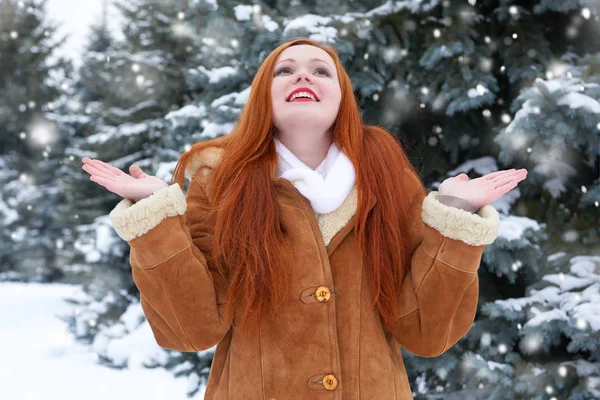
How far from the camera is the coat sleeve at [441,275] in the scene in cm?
173

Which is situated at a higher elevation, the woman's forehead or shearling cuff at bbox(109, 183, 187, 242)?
the woman's forehead

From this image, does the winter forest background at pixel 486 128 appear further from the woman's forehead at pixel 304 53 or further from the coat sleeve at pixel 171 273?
the coat sleeve at pixel 171 273

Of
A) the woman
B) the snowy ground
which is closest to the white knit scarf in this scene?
the woman

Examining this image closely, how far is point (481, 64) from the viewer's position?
12.5 ft

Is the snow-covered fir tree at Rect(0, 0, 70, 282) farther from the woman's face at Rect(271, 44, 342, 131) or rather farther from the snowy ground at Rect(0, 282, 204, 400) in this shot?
the woman's face at Rect(271, 44, 342, 131)

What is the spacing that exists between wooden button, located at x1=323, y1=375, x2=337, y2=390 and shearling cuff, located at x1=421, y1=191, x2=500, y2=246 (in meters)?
0.57

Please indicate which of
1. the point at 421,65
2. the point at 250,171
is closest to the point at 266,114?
the point at 250,171

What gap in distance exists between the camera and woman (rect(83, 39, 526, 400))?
1.76 meters

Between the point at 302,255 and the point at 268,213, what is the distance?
180mm

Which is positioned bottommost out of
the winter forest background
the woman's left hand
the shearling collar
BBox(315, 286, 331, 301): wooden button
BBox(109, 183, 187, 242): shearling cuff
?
the winter forest background

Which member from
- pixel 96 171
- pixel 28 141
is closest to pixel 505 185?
pixel 96 171

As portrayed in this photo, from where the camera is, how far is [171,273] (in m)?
1.75

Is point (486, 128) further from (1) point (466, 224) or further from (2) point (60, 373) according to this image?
(2) point (60, 373)

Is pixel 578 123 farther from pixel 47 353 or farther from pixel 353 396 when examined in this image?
pixel 47 353
